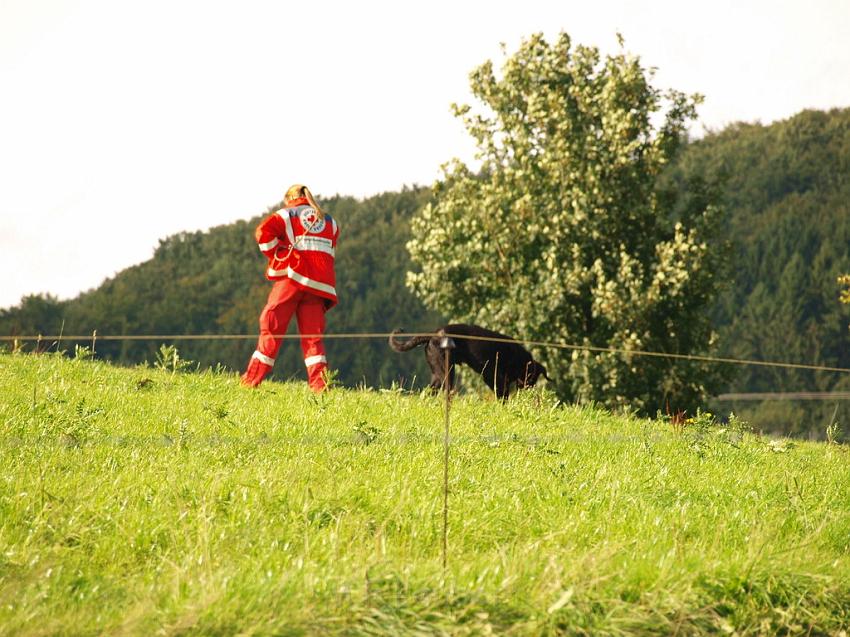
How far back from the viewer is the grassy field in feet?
15.6

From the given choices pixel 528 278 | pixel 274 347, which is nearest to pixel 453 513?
pixel 274 347

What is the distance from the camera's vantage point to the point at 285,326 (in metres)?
13.7

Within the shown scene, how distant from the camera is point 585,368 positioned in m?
25.9

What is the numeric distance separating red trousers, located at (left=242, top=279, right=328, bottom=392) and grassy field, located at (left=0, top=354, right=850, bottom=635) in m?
3.27

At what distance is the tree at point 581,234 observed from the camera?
26.7 m

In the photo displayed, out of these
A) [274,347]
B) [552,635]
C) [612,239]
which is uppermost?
[612,239]

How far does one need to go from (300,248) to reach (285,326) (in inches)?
44.3

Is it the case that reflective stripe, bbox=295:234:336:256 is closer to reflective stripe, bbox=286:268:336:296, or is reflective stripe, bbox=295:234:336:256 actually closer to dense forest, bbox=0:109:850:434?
reflective stripe, bbox=286:268:336:296

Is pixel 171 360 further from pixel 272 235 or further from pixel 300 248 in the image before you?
pixel 300 248

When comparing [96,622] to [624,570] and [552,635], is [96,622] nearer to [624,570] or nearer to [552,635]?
[552,635]

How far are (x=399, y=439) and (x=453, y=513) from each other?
2.60 metres

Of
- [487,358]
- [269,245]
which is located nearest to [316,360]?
[269,245]

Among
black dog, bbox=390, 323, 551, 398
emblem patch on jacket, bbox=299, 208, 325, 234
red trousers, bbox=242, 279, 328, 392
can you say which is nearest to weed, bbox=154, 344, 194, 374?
red trousers, bbox=242, 279, 328, 392

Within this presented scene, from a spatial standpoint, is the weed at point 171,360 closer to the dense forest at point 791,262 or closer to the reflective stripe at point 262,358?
the reflective stripe at point 262,358
